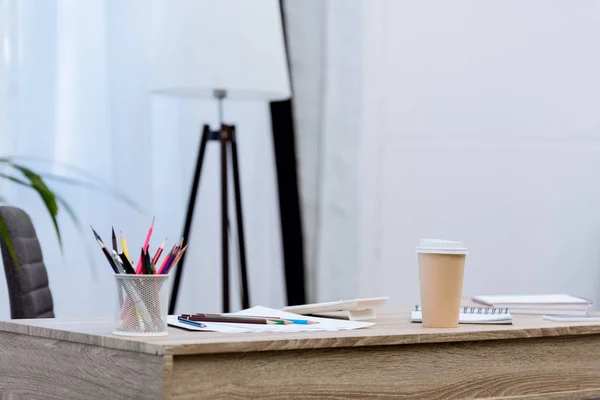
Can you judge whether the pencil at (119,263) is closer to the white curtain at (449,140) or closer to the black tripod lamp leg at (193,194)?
the black tripod lamp leg at (193,194)

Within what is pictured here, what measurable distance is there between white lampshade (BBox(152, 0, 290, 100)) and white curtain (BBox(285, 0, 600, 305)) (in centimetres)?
76

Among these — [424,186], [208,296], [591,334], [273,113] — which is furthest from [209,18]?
[591,334]

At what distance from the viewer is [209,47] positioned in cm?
281

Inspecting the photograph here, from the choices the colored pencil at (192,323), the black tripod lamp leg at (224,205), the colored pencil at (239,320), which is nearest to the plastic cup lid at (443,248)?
the colored pencil at (239,320)

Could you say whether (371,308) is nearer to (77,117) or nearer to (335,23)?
(77,117)

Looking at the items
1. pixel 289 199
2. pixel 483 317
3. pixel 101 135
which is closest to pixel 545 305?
pixel 483 317

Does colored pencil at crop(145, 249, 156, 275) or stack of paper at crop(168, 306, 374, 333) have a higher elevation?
colored pencil at crop(145, 249, 156, 275)

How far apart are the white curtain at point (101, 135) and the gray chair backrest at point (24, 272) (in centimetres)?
68

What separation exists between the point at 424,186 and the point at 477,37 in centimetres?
63

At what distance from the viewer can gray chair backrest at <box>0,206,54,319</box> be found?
2.04 meters

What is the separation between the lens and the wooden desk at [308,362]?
1.16 meters

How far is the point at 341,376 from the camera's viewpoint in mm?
1297

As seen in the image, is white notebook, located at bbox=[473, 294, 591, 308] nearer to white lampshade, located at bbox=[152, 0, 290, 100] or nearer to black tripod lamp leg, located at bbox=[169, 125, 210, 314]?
white lampshade, located at bbox=[152, 0, 290, 100]

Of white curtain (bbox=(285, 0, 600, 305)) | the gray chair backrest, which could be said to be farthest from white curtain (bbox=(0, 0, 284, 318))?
the gray chair backrest
